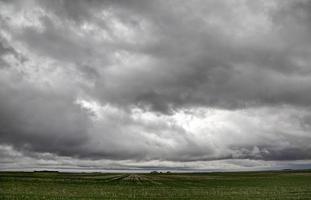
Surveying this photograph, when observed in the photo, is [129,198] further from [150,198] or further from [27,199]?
[27,199]

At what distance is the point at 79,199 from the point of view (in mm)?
42781

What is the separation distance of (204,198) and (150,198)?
8.07 m

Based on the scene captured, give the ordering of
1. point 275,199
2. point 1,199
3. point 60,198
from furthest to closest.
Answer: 1. point 275,199
2. point 60,198
3. point 1,199

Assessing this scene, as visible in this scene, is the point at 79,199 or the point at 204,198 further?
the point at 204,198

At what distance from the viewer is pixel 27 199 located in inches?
1623

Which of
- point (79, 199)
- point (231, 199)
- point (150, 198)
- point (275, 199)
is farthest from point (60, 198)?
point (275, 199)

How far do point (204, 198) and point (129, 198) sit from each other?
432 inches

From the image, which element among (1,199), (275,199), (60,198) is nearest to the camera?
(1,199)

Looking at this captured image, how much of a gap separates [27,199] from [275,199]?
33076 millimetres

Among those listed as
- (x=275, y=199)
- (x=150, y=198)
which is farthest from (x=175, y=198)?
(x=275, y=199)

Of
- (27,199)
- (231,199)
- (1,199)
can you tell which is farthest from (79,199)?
(231,199)

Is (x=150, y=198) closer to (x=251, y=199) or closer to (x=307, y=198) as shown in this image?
(x=251, y=199)

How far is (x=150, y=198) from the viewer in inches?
1820

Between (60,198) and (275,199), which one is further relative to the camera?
(275,199)
